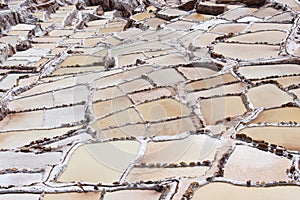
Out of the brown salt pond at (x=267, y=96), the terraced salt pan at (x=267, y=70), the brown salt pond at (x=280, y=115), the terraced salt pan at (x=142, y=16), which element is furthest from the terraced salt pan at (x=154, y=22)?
the brown salt pond at (x=280, y=115)

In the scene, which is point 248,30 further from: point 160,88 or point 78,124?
point 78,124

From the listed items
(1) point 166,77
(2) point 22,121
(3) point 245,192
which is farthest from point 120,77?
(3) point 245,192

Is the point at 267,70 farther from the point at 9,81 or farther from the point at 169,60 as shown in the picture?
the point at 9,81

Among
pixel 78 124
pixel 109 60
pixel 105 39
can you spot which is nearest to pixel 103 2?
pixel 105 39

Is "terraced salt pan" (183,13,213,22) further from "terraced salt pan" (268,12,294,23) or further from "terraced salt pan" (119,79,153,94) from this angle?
"terraced salt pan" (119,79,153,94)

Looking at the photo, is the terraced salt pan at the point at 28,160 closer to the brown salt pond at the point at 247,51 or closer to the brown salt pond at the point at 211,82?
the brown salt pond at the point at 211,82

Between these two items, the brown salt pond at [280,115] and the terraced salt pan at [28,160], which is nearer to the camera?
the terraced salt pan at [28,160]

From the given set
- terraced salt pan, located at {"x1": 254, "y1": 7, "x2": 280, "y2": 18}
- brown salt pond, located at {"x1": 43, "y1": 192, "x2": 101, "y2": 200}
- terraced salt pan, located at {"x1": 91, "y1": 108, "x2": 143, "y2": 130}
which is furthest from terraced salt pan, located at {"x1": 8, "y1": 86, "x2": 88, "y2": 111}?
terraced salt pan, located at {"x1": 254, "y1": 7, "x2": 280, "y2": 18}
